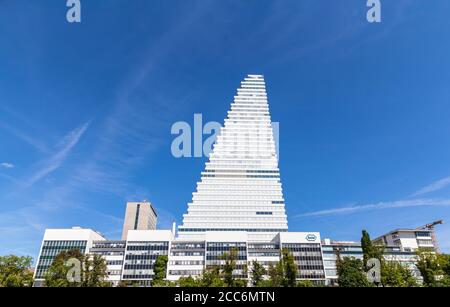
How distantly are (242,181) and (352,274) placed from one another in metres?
84.3

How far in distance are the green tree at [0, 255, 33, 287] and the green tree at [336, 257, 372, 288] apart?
70.9 metres

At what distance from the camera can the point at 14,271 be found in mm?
63031

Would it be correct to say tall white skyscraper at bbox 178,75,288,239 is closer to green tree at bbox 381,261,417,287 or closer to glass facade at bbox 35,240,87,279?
glass facade at bbox 35,240,87,279

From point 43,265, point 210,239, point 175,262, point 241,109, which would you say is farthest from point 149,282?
point 241,109

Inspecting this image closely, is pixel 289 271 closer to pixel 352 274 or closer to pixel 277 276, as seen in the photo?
pixel 277 276

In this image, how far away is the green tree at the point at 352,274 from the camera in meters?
66.6

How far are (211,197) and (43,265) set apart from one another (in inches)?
2815

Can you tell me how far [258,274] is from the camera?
62219mm

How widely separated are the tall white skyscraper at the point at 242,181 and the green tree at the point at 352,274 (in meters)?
62.5

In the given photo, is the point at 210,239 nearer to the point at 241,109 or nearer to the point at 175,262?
the point at 175,262

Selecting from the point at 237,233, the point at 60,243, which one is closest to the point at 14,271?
the point at 60,243

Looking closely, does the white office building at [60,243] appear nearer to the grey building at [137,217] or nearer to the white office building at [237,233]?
the white office building at [237,233]
